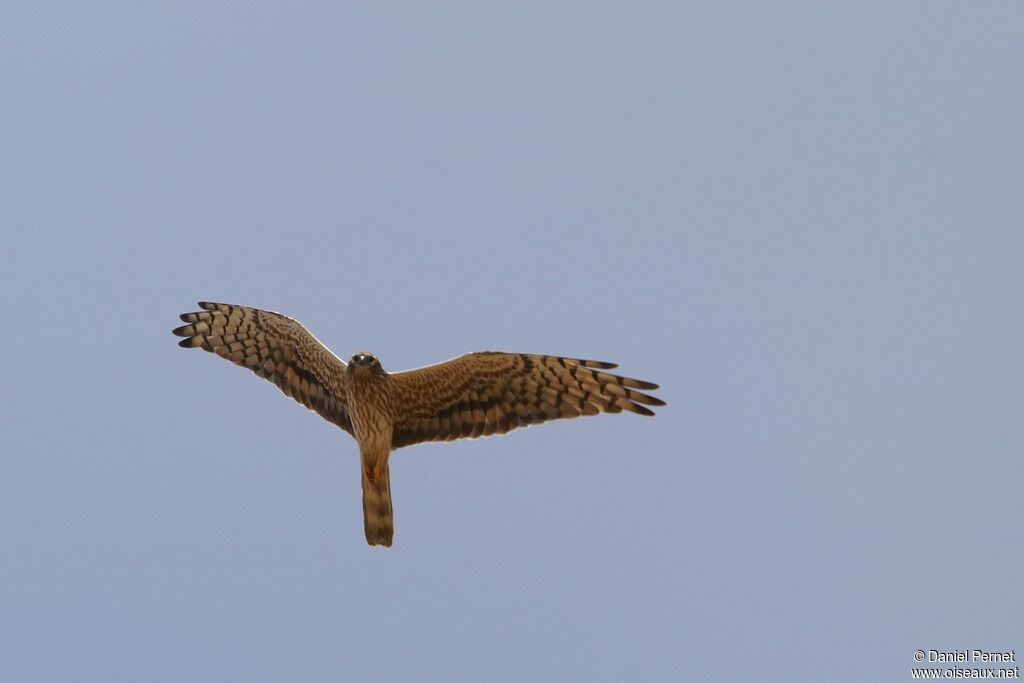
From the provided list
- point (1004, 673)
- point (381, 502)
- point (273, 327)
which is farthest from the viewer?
point (273, 327)

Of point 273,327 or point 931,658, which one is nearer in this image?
point 931,658

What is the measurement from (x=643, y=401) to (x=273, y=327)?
137 inches

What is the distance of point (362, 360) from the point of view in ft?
31.3

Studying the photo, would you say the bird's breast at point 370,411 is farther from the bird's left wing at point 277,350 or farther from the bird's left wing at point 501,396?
the bird's left wing at point 277,350

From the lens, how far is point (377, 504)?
9.49 m

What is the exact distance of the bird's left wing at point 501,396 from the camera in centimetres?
984

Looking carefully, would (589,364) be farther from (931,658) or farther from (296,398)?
(931,658)

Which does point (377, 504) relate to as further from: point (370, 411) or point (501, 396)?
point (501, 396)

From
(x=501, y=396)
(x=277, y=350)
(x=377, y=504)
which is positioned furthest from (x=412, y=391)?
(x=277, y=350)

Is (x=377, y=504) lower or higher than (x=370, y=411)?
lower

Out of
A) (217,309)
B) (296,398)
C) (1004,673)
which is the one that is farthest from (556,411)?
(1004,673)

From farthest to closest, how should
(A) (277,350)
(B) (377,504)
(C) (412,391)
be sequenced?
1. (A) (277,350)
2. (C) (412,391)
3. (B) (377,504)

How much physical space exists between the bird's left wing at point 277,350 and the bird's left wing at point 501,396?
24.6 inches

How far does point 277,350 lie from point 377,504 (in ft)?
6.22
